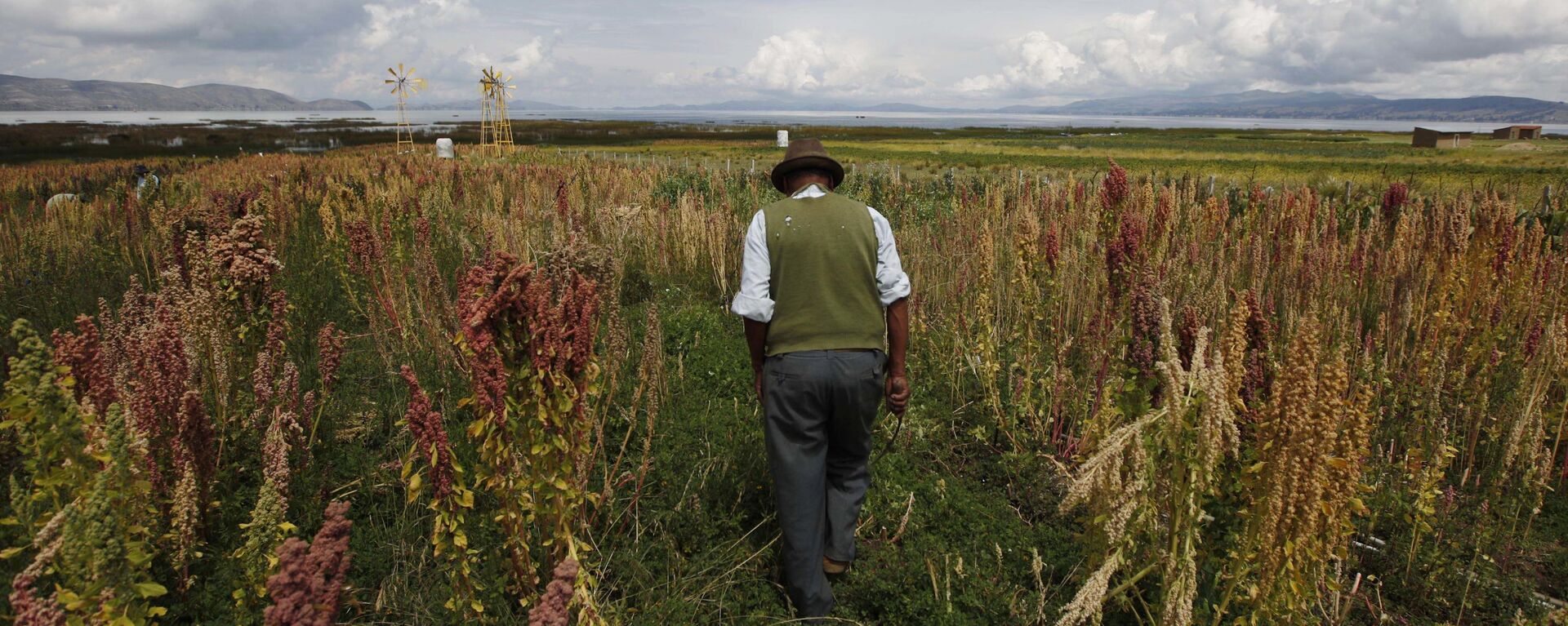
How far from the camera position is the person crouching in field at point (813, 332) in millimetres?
2779

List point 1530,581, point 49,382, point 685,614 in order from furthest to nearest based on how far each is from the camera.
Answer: point 1530,581 → point 685,614 → point 49,382

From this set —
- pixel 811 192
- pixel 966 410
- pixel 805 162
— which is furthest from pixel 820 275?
pixel 966 410

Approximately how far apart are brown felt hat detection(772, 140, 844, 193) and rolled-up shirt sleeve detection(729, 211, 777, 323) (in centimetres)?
19

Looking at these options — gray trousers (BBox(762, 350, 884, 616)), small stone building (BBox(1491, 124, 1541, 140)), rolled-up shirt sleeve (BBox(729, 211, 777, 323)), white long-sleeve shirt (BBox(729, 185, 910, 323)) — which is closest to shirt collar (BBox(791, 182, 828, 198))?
white long-sleeve shirt (BBox(729, 185, 910, 323))

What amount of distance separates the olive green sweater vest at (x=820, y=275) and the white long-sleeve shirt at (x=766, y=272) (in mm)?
32

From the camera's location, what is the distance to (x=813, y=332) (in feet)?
9.14

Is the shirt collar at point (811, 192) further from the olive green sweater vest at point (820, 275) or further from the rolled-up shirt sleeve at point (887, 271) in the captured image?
the rolled-up shirt sleeve at point (887, 271)

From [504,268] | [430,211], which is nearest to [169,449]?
[504,268]

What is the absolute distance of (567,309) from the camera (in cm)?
235

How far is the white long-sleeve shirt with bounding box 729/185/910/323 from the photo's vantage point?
280 cm

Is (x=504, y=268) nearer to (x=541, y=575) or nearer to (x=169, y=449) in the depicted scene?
(x=541, y=575)

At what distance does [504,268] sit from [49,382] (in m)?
1.06

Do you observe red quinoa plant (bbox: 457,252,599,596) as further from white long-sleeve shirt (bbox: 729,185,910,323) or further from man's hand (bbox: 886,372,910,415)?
man's hand (bbox: 886,372,910,415)

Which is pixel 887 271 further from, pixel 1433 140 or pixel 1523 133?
pixel 1523 133
